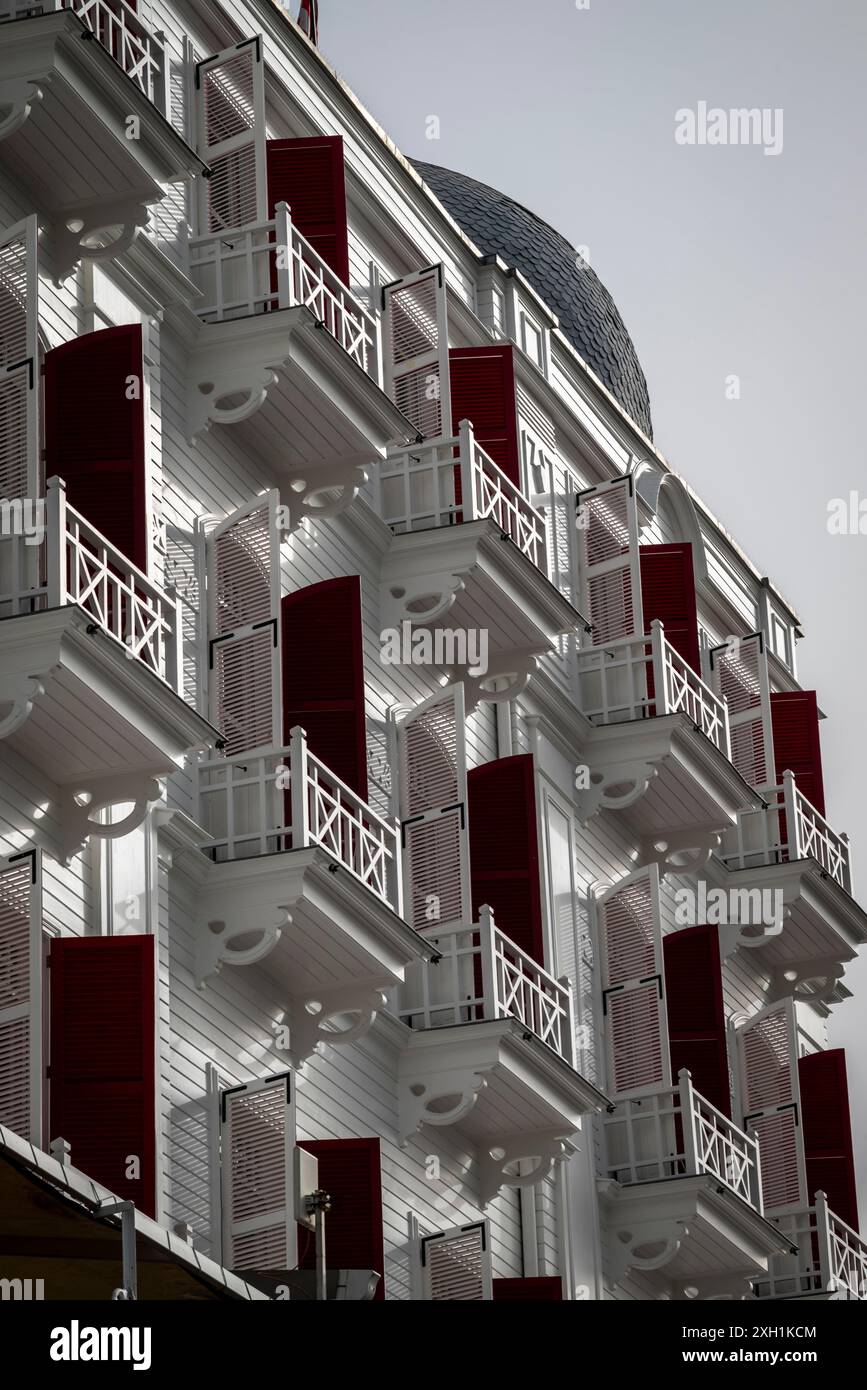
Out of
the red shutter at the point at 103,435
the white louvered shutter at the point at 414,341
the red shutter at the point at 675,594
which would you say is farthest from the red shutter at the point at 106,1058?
the red shutter at the point at 675,594

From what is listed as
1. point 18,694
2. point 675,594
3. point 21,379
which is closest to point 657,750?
point 675,594

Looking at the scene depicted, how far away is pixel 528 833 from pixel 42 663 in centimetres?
882

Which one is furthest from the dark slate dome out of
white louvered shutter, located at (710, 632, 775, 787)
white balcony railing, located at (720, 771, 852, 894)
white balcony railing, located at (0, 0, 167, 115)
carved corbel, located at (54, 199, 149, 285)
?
carved corbel, located at (54, 199, 149, 285)

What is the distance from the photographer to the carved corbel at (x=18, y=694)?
19062 mm

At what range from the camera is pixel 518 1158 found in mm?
26203

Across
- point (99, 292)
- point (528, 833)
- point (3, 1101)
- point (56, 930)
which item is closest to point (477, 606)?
point (528, 833)

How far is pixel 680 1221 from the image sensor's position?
2880 centimetres

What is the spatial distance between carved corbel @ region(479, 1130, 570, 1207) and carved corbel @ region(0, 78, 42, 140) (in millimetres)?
10958

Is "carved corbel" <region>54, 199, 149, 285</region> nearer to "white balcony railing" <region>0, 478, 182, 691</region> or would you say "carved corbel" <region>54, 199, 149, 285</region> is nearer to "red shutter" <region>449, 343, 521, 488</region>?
"white balcony railing" <region>0, 478, 182, 691</region>

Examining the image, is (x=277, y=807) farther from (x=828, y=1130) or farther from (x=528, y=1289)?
(x=828, y=1130)

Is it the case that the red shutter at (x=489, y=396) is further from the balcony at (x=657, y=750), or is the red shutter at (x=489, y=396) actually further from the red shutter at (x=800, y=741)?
the red shutter at (x=800, y=741)

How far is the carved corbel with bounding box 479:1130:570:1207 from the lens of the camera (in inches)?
1027

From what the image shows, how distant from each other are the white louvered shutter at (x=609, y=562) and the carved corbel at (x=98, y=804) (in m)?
11.9

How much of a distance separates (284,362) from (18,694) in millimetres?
6096
